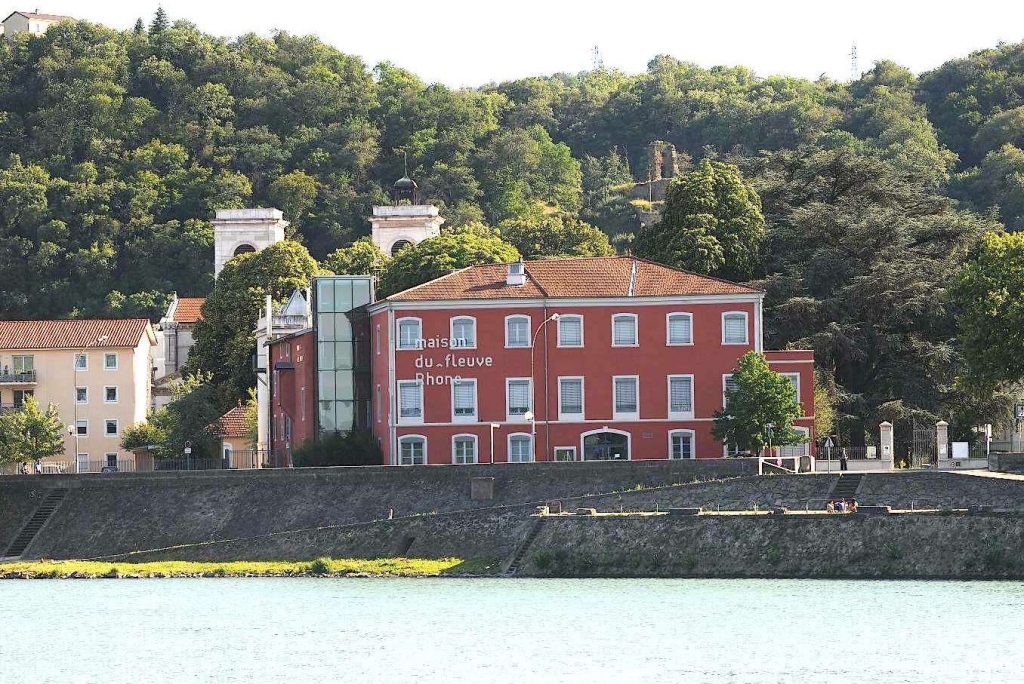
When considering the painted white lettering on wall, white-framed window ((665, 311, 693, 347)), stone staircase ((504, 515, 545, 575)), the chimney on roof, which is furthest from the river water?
the chimney on roof

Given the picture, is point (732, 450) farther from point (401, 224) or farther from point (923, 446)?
point (401, 224)

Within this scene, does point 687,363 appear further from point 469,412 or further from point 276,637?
point 276,637

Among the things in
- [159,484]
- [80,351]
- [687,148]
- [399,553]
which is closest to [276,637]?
[399,553]

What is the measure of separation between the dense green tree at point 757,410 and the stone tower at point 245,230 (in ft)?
231

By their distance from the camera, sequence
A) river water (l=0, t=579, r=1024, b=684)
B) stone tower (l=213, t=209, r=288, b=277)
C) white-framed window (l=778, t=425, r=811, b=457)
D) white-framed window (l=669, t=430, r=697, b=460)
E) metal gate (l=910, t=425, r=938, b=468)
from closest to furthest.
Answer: river water (l=0, t=579, r=1024, b=684)
white-framed window (l=778, t=425, r=811, b=457)
white-framed window (l=669, t=430, r=697, b=460)
metal gate (l=910, t=425, r=938, b=468)
stone tower (l=213, t=209, r=288, b=277)

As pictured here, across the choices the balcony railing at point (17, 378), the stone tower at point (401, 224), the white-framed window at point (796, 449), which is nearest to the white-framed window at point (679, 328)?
the white-framed window at point (796, 449)

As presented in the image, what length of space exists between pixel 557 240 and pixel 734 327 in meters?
41.5

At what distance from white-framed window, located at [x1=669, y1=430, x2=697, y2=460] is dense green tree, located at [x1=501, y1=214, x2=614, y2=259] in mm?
38991

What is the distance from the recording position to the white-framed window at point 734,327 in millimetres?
80312

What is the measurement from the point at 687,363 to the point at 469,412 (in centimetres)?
760

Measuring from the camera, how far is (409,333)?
265 feet

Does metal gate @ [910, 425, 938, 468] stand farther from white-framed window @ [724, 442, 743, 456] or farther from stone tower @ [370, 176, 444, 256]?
stone tower @ [370, 176, 444, 256]

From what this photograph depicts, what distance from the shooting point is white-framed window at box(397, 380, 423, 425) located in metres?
80.6

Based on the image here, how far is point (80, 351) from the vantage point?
351 feet
